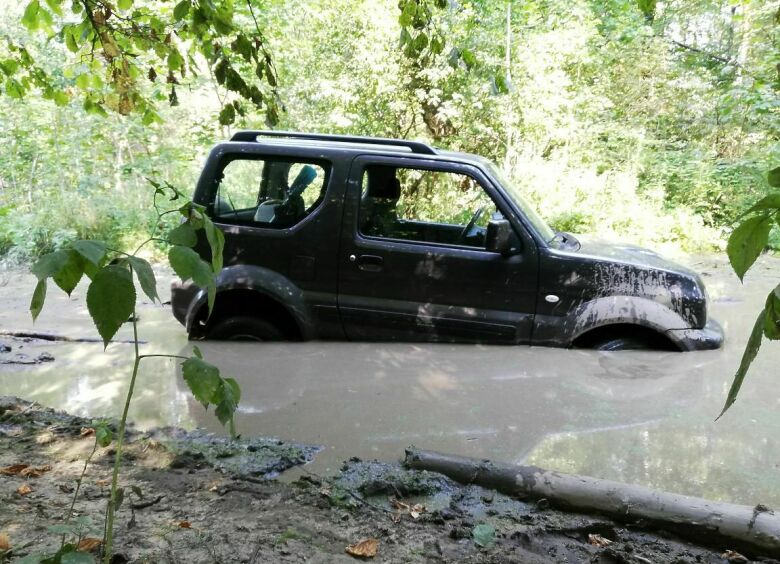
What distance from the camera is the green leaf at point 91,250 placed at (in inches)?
51.8

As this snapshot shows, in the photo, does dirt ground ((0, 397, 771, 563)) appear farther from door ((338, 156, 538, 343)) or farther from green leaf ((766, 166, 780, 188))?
door ((338, 156, 538, 343))

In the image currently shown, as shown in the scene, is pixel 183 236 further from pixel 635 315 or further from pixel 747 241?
pixel 635 315

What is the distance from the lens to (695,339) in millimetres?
4645

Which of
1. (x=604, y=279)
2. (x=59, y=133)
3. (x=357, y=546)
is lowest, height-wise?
(x=357, y=546)

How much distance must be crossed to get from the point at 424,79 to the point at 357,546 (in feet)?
34.1

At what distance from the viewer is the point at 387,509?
2713mm

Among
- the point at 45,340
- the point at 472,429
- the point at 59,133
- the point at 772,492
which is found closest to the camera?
the point at 772,492

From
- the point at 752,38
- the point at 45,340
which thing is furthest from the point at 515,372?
the point at 752,38

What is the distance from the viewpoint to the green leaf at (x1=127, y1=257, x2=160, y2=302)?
1367 mm

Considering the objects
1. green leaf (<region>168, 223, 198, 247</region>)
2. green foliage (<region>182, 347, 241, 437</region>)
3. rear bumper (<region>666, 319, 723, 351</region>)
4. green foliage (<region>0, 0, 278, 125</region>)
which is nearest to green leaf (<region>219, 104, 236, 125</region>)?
green foliage (<region>0, 0, 278, 125</region>)

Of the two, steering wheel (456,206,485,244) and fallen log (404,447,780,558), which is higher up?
steering wheel (456,206,485,244)

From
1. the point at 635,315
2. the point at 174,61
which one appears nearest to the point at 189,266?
the point at 174,61

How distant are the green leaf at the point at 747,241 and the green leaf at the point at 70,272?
4.15 feet

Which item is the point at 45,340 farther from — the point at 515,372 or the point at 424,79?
the point at 424,79
